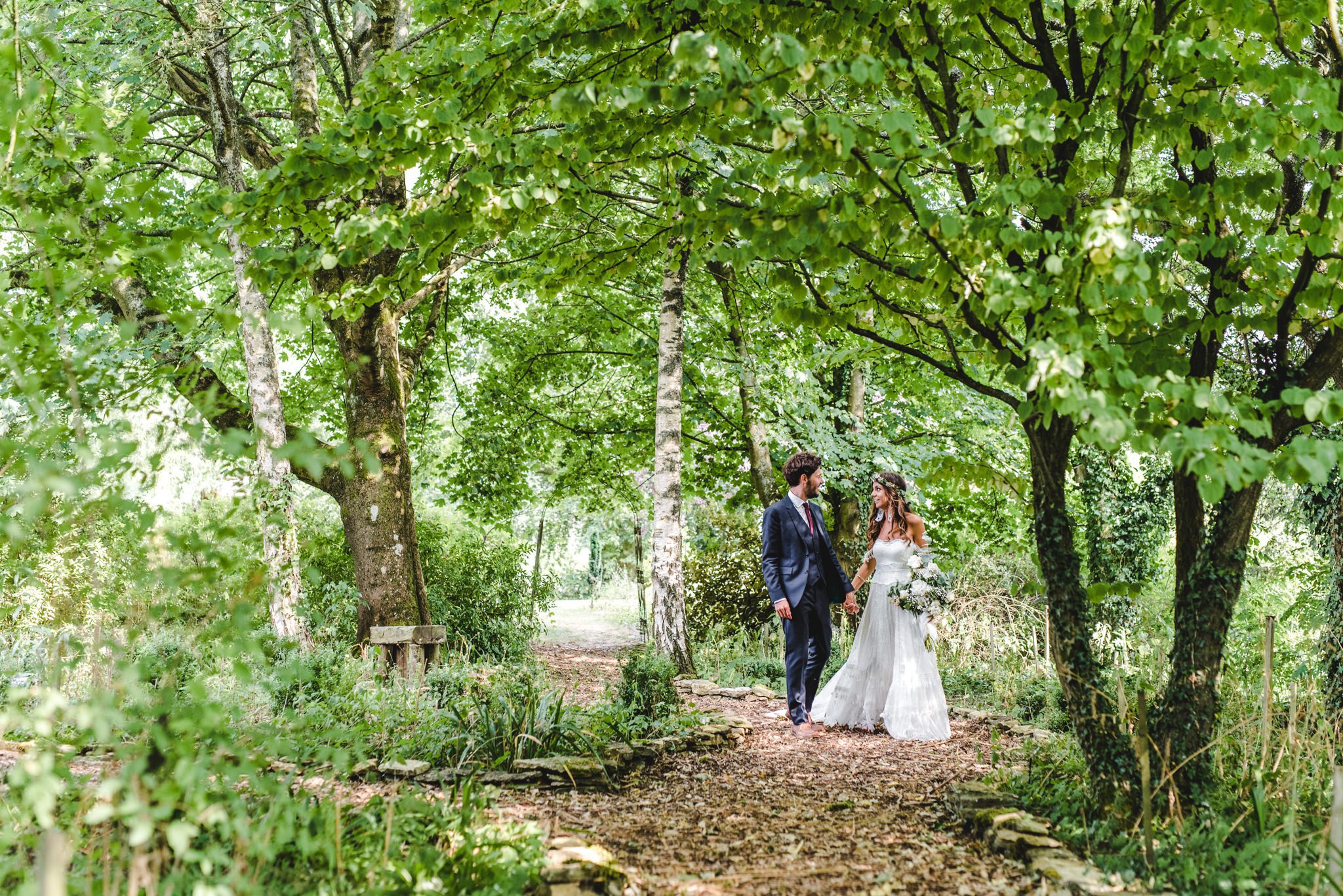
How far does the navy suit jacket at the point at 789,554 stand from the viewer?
252 inches

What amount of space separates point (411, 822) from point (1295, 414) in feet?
11.9

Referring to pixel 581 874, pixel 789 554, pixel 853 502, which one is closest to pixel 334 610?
pixel 789 554

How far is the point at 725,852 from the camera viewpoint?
3822 mm

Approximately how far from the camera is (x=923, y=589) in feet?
21.7

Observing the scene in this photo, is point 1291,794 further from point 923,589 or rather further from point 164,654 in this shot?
point 164,654

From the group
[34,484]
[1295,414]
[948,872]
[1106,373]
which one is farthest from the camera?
[948,872]

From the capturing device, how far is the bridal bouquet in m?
6.45

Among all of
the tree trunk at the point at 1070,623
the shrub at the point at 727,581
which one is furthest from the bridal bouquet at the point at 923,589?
the shrub at the point at 727,581

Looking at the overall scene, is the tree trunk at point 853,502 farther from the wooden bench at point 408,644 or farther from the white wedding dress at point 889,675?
the wooden bench at point 408,644

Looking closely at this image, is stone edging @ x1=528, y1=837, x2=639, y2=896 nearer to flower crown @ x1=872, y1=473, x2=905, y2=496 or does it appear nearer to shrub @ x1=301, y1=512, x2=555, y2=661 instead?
flower crown @ x1=872, y1=473, x2=905, y2=496

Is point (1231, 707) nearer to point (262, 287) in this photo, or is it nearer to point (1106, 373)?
point (1106, 373)

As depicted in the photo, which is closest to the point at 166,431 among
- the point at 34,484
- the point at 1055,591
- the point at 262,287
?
the point at 34,484

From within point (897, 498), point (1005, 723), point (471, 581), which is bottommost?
point (1005, 723)

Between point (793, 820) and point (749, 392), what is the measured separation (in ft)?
22.3
